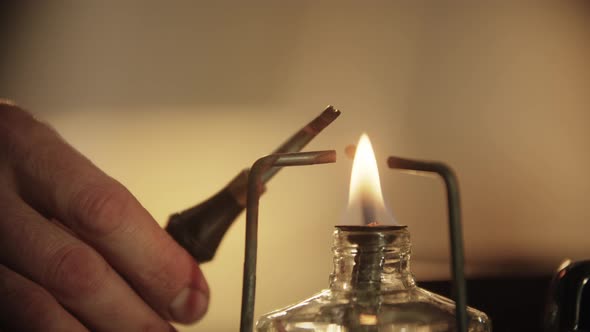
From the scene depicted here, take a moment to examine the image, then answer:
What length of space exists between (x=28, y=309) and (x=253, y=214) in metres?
0.23

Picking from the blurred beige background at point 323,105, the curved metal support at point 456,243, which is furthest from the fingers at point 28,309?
the blurred beige background at point 323,105

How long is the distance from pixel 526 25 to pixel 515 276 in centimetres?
37

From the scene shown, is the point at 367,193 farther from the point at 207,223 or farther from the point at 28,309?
the point at 28,309

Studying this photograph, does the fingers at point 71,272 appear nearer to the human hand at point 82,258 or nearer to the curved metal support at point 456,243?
the human hand at point 82,258

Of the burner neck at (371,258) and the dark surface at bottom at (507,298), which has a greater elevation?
the burner neck at (371,258)

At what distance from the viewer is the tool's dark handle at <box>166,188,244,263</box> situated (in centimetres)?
43

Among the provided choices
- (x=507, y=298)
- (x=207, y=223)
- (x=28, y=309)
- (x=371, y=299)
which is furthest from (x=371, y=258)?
(x=507, y=298)

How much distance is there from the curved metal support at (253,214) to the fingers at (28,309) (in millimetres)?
193

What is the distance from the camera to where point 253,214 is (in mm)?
302

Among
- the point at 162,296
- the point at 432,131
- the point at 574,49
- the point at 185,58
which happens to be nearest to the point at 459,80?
the point at 432,131

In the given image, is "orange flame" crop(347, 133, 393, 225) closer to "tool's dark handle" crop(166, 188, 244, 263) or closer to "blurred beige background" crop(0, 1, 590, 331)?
"tool's dark handle" crop(166, 188, 244, 263)

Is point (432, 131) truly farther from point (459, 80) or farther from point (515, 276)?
point (515, 276)

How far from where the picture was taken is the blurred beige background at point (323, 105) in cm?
89

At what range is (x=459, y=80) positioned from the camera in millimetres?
894
